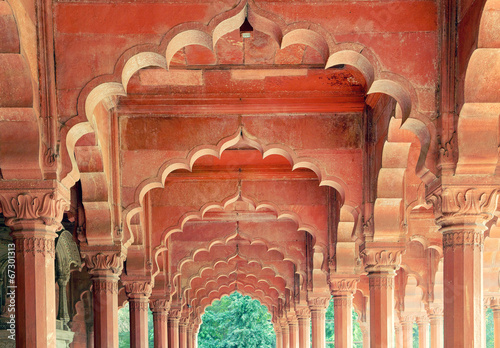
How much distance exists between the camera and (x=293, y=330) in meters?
29.4

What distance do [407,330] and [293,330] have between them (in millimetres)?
5274

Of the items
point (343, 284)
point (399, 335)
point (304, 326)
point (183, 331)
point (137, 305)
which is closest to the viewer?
point (137, 305)

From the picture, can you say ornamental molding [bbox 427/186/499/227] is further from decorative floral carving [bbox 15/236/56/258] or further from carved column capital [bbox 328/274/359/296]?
carved column capital [bbox 328/274/359/296]

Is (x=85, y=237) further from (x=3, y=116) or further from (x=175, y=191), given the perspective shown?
(x=3, y=116)

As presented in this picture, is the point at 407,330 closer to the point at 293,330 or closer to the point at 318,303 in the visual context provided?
the point at 293,330

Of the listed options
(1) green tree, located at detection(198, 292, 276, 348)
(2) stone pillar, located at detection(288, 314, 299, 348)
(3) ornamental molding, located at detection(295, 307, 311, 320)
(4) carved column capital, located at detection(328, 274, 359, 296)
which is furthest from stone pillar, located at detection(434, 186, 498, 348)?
(1) green tree, located at detection(198, 292, 276, 348)

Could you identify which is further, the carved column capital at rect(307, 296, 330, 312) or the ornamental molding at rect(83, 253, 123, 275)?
the carved column capital at rect(307, 296, 330, 312)

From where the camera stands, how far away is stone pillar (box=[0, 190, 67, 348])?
323 inches

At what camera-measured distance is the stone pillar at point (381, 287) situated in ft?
41.7

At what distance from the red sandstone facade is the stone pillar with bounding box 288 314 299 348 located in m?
7.37

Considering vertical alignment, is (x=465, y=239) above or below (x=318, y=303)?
above

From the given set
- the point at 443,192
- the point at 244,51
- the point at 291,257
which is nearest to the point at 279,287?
the point at 291,257

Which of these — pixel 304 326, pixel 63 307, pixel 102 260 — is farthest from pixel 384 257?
pixel 304 326

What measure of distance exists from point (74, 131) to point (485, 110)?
4.83m
